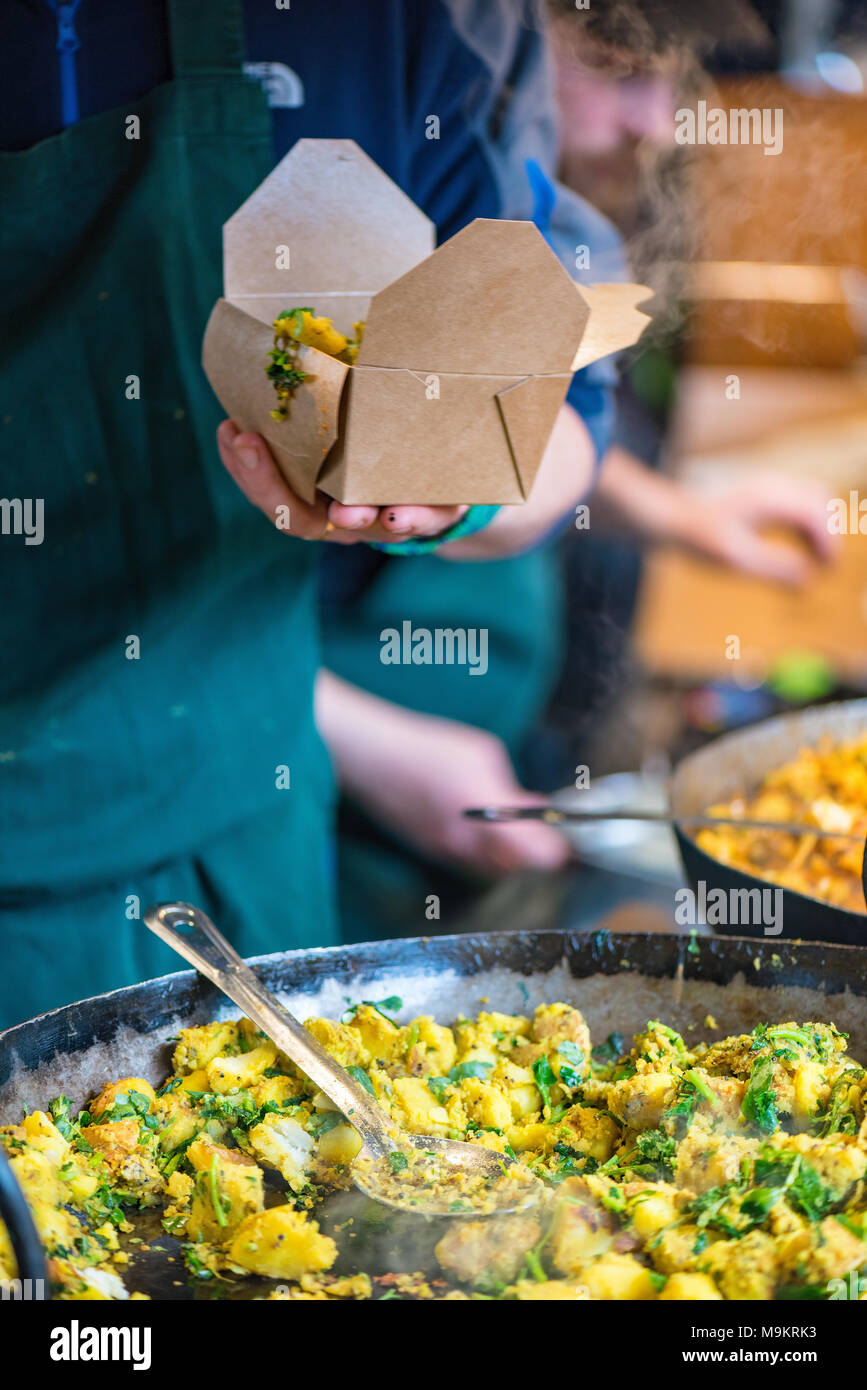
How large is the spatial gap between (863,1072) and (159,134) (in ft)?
4.52

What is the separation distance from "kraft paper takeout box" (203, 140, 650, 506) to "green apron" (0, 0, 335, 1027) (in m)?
0.36

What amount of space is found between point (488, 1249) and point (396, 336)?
0.73 m

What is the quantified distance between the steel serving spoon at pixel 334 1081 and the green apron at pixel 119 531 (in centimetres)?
60

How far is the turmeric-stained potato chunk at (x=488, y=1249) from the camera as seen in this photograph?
728 mm

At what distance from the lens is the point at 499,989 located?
105 centimetres

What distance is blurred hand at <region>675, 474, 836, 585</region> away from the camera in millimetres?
2453

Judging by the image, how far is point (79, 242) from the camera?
5.06 ft

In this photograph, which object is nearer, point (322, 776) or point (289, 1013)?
point (289, 1013)

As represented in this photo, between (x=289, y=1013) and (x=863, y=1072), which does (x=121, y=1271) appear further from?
(x=863, y=1072)

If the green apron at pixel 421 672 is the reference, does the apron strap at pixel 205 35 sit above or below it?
above

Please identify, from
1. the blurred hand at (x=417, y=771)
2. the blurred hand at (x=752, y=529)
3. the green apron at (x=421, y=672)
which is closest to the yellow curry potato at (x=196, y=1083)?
the blurred hand at (x=417, y=771)

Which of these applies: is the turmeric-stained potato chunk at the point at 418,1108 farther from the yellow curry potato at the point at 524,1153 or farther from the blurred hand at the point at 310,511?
the blurred hand at the point at 310,511
